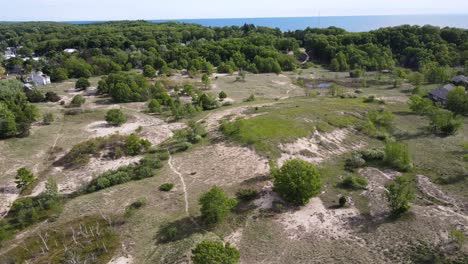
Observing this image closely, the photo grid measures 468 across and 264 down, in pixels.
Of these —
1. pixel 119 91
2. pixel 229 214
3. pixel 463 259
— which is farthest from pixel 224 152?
pixel 119 91

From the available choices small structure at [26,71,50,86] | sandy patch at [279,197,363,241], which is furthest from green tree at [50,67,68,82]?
sandy patch at [279,197,363,241]

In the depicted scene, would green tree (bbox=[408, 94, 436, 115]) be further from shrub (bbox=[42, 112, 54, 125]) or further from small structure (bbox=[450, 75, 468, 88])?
shrub (bbox=[42, 112, 54, 125])

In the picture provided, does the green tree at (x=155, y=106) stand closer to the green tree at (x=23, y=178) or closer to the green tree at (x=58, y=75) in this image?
the green tree at (x=23, y=178)

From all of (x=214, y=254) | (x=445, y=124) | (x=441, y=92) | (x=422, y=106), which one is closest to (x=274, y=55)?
(x=441, y=92)

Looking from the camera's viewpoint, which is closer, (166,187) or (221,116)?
(166,187)

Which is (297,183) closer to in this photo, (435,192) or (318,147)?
(318,147)

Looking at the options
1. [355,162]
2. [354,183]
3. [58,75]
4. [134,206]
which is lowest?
[134,206]
